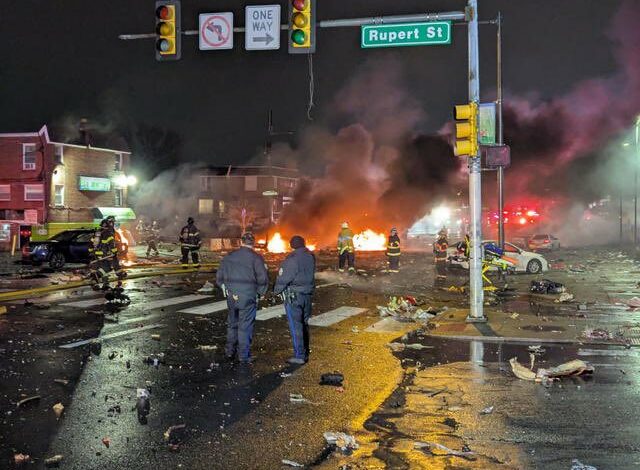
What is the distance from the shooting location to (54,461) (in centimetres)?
486

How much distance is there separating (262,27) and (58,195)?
33.5m

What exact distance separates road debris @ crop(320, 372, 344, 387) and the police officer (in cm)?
95

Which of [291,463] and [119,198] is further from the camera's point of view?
[119,198]

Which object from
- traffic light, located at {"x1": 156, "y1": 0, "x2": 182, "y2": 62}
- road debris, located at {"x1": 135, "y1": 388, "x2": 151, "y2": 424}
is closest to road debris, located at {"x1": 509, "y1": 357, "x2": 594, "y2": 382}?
road debris, located at {"x1": 135, "y1": 388, "x2": 151, "y2": 424}

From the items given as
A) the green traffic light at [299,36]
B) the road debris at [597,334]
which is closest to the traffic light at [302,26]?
the green traffic light at [299,36]

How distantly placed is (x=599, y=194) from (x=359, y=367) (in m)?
55.0

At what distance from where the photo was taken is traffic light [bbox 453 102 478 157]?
1118 centimetres

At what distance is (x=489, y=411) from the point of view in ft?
20.9

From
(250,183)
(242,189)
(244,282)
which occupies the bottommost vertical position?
(244,282)

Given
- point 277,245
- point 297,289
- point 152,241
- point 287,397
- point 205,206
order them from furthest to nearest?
point 205,206 → point 277,245 → point 152,241 → point 297,289 → point 287,397

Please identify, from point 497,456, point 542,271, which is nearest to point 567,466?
point 497,456

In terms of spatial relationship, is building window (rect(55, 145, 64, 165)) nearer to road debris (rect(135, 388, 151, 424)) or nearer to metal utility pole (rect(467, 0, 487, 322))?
metal utility pole (rect(467, 0, 487, 322))

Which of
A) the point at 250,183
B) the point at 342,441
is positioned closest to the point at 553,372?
the point at 342,441

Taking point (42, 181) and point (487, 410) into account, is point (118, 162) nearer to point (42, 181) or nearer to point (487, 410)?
point (42, 181)
